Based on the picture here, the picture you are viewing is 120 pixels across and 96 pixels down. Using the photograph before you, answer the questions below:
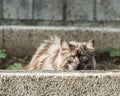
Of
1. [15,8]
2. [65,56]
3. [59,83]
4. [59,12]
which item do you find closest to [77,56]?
[65,56]

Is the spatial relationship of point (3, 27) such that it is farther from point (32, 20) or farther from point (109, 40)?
point (109, 40)

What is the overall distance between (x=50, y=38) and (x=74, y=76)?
57.1 inches

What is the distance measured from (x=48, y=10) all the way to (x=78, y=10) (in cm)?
27

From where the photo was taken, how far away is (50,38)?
466 centimetres

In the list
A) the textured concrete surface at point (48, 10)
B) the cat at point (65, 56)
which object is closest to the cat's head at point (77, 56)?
the cat at point (65, 56)

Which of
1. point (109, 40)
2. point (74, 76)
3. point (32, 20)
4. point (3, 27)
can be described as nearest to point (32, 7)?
point (32, 20)

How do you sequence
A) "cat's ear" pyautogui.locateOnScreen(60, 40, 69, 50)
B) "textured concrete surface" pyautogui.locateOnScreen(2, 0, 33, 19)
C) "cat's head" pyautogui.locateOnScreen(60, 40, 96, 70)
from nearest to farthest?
"cat's head" pyautogui.locateOnScreen(60, 40, 96, 70) → "cat's ear" pyautogui.locateOnScreen(60, 40, 69, 50) → "textured concrete surface" pyautogui.locateOnScreen(2, 0, 33, 19)

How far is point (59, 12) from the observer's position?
16.6ft

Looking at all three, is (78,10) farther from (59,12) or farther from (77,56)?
(77,56)

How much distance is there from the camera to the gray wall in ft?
16.5

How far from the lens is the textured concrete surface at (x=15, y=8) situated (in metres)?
5.03

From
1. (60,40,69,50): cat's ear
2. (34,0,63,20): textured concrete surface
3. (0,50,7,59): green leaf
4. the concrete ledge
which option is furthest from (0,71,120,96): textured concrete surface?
(34,0,63,20): textured concrete surface

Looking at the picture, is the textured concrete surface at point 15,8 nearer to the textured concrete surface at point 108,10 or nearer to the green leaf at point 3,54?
the green leaf at point 3,54

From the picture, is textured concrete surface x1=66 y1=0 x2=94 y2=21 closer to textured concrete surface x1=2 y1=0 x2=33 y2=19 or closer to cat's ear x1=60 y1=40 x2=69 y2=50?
textured concrete surface x1=2 y1=0 x2=33 y2=19
